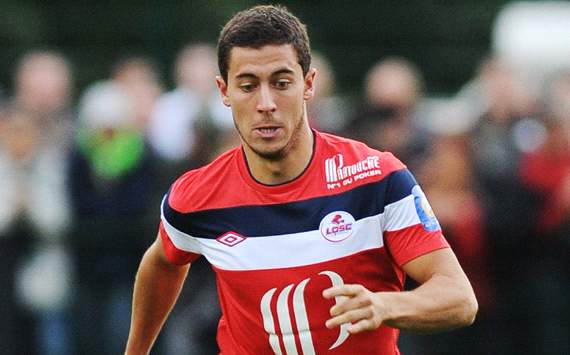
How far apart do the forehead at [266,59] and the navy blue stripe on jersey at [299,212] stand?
0.63m

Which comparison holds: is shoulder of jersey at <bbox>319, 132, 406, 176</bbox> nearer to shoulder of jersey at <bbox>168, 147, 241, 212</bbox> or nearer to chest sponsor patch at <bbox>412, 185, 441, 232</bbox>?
chest sponsor patch at <bbox>412, 185, 441, 232</bbox>

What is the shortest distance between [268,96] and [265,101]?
3 cm

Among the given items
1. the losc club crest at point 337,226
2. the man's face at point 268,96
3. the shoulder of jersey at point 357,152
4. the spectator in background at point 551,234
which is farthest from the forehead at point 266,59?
the spectator in background at point 551,234

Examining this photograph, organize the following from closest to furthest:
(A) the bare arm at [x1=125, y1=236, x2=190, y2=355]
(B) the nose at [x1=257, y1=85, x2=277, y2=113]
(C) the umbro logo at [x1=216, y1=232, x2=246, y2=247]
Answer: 1. (B) the nose at [x1=257, y1=85, x2=277, y2=113]
2. (C) the umbro logo at [x1=216, y1=232, x2=246, y2=247]
3. (A) the bare arm at [x1=125, y1=236, x2=190, y2=355]

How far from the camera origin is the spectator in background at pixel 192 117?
1030 cm

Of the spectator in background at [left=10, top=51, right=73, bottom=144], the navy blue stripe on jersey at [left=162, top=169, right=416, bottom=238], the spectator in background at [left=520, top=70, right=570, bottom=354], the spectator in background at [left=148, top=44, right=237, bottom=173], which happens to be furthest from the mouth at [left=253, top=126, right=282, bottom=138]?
the spectator in background at [left=10, top=51, right=73, bottom=144]

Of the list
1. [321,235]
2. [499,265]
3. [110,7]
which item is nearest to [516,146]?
[499,265]

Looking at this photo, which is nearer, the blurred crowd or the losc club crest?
the losc club crest

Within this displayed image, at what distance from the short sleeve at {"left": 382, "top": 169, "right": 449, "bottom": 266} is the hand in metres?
0.71

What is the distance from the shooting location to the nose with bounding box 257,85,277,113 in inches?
226

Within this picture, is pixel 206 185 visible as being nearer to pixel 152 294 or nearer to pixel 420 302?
pixel 152 294

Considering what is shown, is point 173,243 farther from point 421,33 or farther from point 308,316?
point 421,33

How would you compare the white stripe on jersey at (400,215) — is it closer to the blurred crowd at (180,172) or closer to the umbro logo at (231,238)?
the umbro logo at (231,238)

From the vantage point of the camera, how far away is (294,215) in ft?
19.5
